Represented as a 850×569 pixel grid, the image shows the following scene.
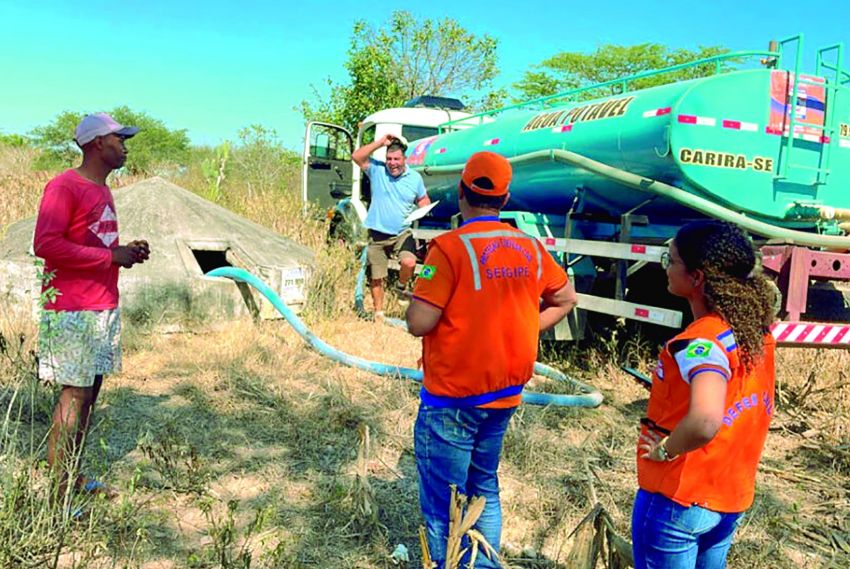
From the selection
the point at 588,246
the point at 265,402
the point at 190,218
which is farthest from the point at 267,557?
the point at 190,218

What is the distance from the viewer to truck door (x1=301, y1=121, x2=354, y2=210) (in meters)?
11.1

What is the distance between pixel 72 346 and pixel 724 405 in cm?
263

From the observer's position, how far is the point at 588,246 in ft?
18.8

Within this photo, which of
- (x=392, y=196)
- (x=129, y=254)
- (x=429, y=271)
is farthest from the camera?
(x=392, y=196)

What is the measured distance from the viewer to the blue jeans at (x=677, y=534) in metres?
1.94

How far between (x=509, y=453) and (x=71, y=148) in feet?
109

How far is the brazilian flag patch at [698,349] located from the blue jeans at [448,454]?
2.81 ft

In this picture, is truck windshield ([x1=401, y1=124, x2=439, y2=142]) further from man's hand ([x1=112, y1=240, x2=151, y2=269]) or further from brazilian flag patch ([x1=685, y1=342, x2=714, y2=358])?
brazilian flag patch ([x1=685, y1=342, x2=714, y2=358])

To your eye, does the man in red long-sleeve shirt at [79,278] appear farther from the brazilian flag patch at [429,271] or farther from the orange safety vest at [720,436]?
the orange safety vest at [720,436]

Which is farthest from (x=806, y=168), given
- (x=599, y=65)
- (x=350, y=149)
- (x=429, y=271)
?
(x=599, y=65)

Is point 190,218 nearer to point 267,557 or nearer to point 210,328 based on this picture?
point 210,328

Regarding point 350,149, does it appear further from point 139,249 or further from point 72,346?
point 72,346

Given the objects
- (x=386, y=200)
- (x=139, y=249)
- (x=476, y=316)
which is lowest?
(x=476, y=316)

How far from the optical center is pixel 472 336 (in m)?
2.46
